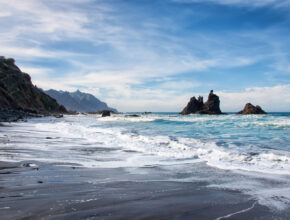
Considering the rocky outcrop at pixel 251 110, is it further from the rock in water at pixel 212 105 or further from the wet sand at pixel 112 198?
the wet sand at pixel 112 198

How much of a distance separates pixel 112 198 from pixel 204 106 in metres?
81.4

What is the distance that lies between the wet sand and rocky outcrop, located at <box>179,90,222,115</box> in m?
76.5

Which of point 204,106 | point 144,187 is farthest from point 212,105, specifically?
point 144,187

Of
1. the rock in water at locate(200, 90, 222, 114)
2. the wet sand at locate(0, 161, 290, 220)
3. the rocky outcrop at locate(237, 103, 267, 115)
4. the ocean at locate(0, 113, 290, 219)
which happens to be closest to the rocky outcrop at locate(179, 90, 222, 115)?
the rock in water at locate(200, 90, 222, 114)

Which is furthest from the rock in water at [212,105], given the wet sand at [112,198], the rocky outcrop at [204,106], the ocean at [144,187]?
the wet sand at [112,198]

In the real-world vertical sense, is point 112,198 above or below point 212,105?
below

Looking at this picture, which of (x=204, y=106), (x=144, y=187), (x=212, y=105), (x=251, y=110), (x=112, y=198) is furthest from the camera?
(x=204, y=106)

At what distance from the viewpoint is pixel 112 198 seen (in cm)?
337

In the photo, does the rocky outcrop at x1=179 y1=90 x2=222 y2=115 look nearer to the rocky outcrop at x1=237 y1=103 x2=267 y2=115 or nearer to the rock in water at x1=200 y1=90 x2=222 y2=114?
the rock in water at x1=200 y1=90 x2=222 y2=114

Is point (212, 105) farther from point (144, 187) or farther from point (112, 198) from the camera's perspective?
point (112, 198)

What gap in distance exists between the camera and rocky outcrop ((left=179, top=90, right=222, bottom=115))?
7844 centimetres

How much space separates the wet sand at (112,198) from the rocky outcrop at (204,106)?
76467 millimetres

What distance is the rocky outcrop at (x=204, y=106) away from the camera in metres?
78.4

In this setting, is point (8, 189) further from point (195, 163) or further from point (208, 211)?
point (195, 163)
